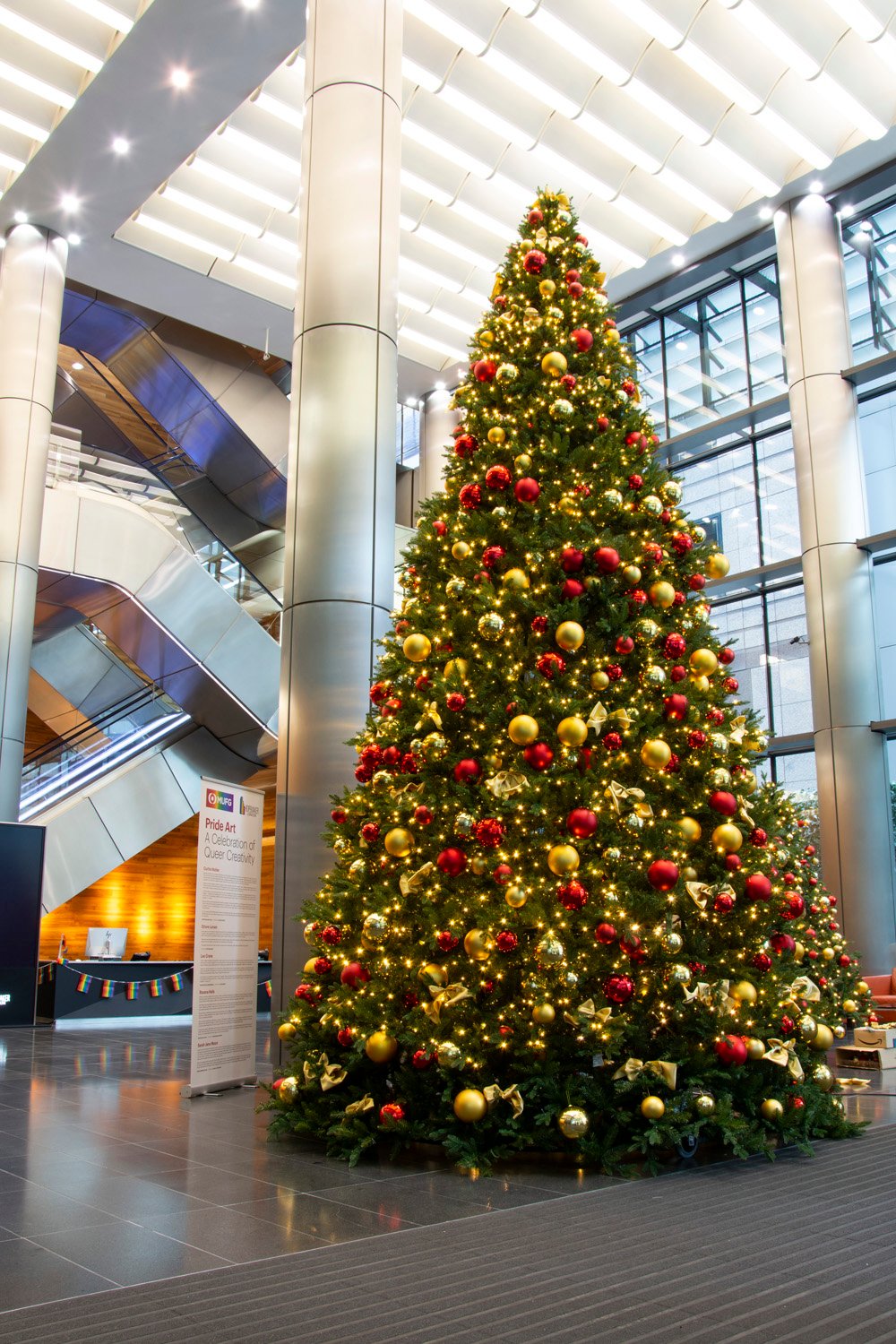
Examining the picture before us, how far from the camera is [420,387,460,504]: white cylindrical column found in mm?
19422

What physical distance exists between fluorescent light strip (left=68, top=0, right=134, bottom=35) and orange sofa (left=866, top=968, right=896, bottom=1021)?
1367 centimetres

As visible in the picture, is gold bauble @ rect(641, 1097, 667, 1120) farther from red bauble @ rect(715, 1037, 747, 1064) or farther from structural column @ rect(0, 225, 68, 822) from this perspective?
structural column @ rect(0, 225, 68, 822)

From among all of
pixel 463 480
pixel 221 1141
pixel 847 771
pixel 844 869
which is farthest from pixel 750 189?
pixel 221 1141

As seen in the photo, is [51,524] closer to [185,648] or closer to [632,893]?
[185,648]

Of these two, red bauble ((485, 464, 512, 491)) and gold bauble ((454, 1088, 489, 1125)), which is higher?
red bauble ((485, 464, 512, 491))

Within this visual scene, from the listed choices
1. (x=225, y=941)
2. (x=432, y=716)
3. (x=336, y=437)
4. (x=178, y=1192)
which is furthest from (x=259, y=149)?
(x=178, y=1192)

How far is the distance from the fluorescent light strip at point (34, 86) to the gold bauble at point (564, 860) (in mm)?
12616

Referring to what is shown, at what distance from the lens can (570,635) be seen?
17.1 feet

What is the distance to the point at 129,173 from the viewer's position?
569 inches

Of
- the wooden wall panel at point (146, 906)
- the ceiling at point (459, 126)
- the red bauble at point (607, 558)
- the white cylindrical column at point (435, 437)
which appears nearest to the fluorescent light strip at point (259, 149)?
the ceiling at point (459, 126)

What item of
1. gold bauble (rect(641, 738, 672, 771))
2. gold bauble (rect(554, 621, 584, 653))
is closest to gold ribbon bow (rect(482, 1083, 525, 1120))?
gold bauble (rect(641, 738, 672, 771))

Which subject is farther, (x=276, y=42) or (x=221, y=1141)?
(x=276, y=42)

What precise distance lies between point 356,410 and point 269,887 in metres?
15.0

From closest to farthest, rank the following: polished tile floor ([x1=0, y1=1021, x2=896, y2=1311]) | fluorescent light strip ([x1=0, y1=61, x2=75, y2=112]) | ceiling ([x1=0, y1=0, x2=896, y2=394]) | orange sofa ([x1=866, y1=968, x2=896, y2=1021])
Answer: polished tile floor ([x1=0, y1=1021, x2=896, y2=1311]) < orange sofa ([x1=866, y1=968, x2=896, y2=1021]) < ceiling ([x1=0, y1=0, x2=896, y2=394]) < fluorescent light strip ([x1=0, y1=61, x2=75, y2=112])
